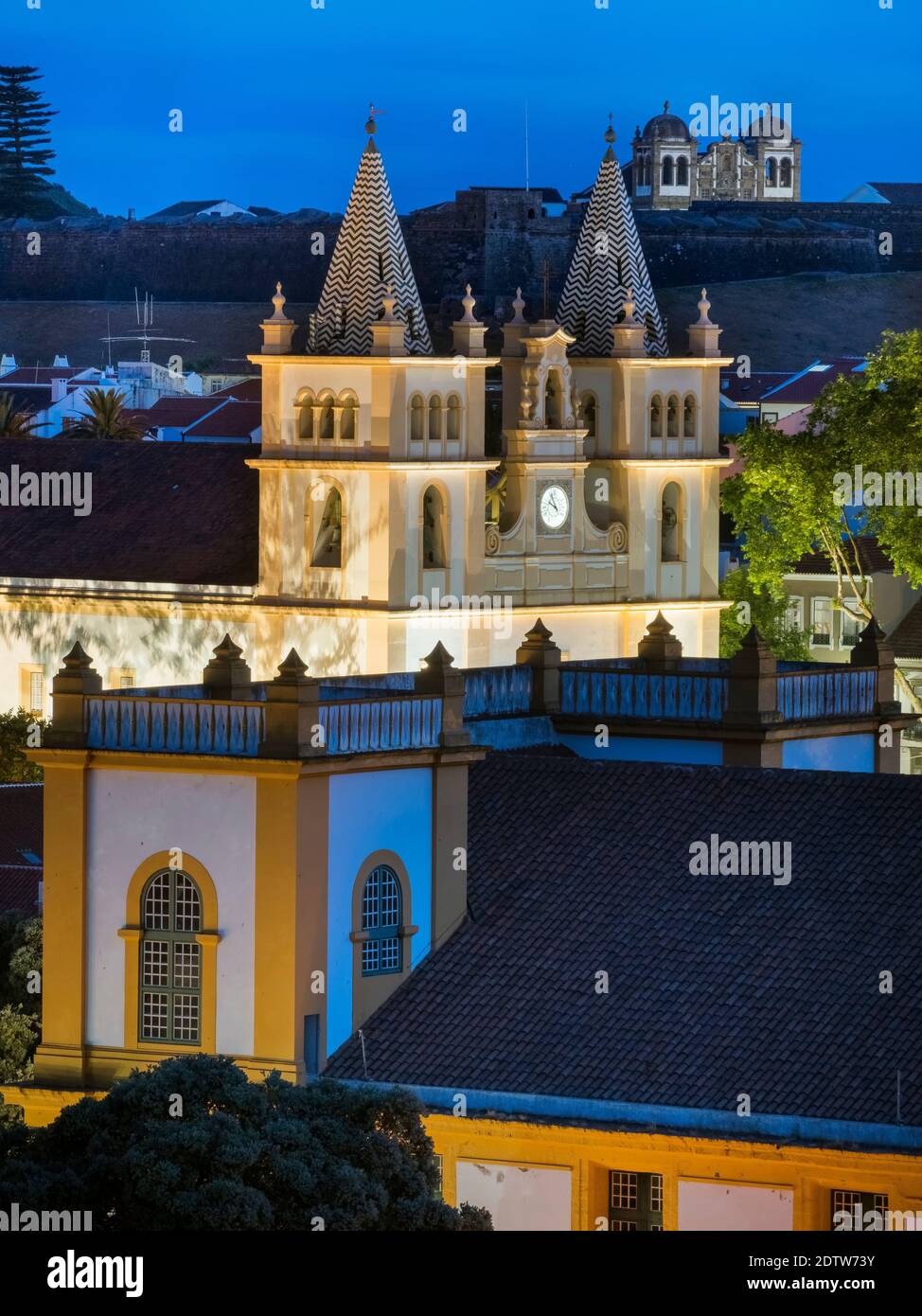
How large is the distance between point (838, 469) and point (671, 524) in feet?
15.5

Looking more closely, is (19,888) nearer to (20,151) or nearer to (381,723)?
(381,723)

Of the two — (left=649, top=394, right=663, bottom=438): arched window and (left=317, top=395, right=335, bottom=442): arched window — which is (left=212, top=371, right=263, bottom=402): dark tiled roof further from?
(left=317, top=395, right=335, bottom=442): arched window

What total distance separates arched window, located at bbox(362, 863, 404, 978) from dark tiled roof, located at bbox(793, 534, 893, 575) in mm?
48174

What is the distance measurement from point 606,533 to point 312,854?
47244mm

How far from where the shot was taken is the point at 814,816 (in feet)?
114

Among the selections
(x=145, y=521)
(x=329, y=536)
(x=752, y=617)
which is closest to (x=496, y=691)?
(x=329, y=536)

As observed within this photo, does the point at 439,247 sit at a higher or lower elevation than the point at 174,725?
higher

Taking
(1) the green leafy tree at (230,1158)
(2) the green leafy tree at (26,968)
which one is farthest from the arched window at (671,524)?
(1) the green leafy tree at (230,1158)

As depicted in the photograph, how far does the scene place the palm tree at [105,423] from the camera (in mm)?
101938

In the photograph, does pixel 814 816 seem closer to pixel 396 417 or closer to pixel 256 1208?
pixel 256 1208

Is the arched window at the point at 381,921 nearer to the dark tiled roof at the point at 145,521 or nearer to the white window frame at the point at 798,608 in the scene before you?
the dark tiled roof at the point at 145,521

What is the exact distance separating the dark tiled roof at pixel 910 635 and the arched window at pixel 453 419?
11.8 meters

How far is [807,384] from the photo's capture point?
126688 mm
